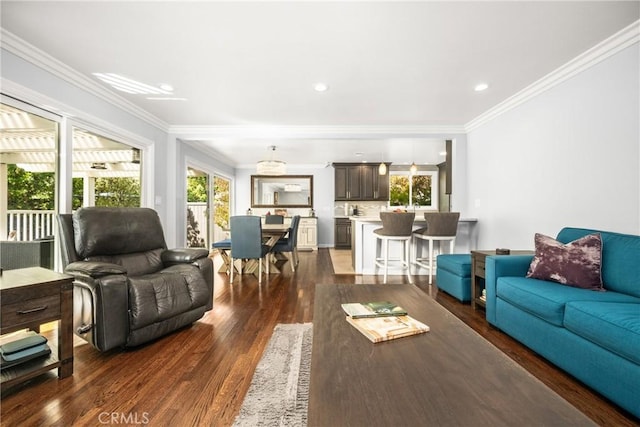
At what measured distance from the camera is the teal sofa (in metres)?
1.41

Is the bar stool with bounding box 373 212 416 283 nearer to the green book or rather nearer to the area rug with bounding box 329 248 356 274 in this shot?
the area rug with bounding box 329 248 356 274

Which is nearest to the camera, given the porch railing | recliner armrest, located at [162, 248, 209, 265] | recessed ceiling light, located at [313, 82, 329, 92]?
→ the porch railing

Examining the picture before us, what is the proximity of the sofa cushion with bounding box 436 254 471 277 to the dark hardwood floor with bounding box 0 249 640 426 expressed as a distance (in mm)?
527

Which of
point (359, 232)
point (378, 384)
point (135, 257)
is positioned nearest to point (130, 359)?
point (135, 257)

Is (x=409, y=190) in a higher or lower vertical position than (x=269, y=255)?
higher

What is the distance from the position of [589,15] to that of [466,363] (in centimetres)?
245

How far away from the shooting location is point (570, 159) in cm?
261

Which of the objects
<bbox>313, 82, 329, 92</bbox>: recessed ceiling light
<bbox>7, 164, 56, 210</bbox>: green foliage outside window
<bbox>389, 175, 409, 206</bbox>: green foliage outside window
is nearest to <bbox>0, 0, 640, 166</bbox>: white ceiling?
<bbox>313, 82, 329, 92</bbox>: recessed ceiling light

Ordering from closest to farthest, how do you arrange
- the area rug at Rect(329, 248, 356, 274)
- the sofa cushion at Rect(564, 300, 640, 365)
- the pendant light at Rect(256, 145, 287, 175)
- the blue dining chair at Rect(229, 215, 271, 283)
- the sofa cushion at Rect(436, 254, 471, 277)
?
the sofa cushion at Rect(564, 300, 640, 365) < the sofa cushion at Rect(436, 254, 471, 277) < the blue dining chair at Rect(229, 215, 271, 283) < the area rug at Rect(329, 248, 356, 274) < the pendant light at Rect(256, 145, 287, 175)

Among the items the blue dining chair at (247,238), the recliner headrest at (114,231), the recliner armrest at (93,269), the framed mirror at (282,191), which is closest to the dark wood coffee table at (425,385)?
the recliner armrest at (93,269)

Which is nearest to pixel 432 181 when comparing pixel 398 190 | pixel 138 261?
pixel 398 190

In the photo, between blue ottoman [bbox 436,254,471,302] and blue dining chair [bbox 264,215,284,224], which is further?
blue dining chair [bbox 264,215,284,224]

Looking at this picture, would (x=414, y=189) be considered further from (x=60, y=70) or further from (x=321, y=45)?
(x=60, y=70)

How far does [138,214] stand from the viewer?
2752mm
